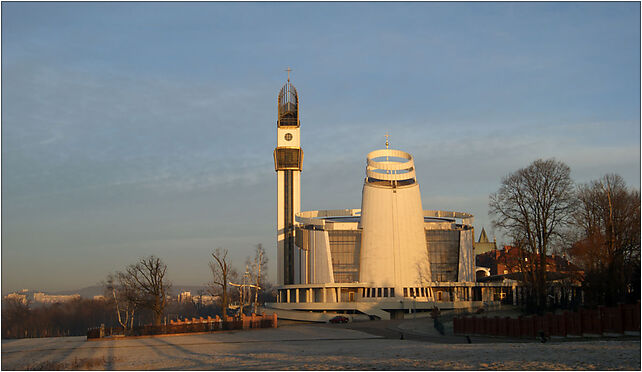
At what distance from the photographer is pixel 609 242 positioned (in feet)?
136

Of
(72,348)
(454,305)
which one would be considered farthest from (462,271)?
(72,348)

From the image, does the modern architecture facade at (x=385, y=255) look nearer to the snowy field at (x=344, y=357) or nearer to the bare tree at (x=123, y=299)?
the bare tree at (x=123, y=299)

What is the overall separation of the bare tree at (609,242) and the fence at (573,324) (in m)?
8.02

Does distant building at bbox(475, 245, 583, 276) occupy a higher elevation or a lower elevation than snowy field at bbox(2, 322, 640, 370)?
higher

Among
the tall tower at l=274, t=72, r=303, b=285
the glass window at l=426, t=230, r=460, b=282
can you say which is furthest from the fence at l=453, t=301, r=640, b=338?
the tall tower at l=274, t=72, r=303, b=285

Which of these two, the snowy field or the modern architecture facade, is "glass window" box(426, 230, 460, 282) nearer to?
the modern architecture facade

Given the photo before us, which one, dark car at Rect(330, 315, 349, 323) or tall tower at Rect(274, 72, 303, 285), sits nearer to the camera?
dark car at Rect(330, 315, 349, 323)

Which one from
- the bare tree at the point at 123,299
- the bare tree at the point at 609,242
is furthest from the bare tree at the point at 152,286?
the bare tree at the point at 609,242

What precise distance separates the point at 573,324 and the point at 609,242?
13475mm

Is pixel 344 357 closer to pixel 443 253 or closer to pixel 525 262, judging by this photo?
pixel 525 262

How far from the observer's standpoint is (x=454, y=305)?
76.4 meters

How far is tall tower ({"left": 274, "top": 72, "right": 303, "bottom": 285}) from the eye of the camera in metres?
93.8

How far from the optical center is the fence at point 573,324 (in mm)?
26809

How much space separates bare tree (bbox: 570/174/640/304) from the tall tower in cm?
4747
